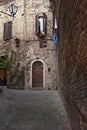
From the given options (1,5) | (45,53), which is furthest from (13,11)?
(1,5)

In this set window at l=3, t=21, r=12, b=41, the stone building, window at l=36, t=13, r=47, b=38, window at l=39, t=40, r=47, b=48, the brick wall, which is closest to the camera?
the brick wall

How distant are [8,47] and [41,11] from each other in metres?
4.08

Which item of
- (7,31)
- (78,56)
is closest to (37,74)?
(7,31)

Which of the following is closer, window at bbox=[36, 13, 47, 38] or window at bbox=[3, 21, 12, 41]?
window at bbox=[36, 13, 47, 38]

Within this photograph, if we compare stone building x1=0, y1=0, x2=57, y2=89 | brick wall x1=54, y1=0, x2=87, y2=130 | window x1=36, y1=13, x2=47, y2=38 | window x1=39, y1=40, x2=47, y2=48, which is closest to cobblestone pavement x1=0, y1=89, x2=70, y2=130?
brick wall x1=54, y1=0, x2=87, y2=130

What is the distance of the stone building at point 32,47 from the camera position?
82.4 ft

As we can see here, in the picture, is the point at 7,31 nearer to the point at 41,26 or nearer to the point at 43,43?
the point at 41,26

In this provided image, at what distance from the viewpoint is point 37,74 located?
25359 millimetres

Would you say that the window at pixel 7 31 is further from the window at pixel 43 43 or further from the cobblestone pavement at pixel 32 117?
the cobblestone pavement at pixel 32 117

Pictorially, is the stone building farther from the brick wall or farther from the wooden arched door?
the brick wall

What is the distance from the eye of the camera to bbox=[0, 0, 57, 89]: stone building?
25.1 metres

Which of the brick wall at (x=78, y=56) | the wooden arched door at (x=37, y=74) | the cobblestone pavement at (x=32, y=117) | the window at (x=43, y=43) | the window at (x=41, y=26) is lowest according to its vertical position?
the cobblestone pavement at (x=32, y=117)

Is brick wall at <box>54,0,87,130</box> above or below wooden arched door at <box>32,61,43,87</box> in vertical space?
below

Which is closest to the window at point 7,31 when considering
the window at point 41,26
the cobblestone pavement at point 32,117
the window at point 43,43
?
the window at point 41,26
